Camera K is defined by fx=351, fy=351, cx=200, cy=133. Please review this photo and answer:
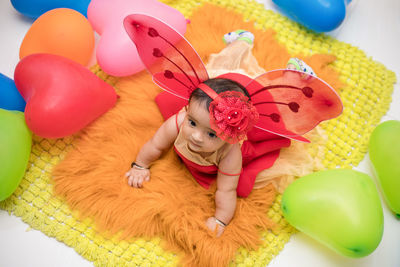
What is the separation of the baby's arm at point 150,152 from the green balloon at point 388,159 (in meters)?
0.63

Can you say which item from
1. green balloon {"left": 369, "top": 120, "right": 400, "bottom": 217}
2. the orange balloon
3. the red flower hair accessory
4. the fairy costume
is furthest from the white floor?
the red flower hair accessory

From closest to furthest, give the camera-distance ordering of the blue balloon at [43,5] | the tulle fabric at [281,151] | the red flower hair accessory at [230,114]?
1. the red flower hair accessory at [230,114]
2. the tulle fabric at [281,151]
3. the blue balloon at [43,5]

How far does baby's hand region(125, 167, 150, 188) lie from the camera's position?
3.48 ft

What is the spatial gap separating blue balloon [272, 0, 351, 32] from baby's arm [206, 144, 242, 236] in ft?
2.14

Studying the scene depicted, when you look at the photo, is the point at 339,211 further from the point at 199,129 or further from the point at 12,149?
the point at 12,149

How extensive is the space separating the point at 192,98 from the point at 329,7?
741mm

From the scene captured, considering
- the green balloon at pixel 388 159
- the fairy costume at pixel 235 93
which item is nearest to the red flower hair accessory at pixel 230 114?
the fairy costume at pixel 235 93

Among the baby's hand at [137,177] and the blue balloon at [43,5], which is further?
the blue balloon at [43,5]

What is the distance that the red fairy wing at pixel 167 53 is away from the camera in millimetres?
846

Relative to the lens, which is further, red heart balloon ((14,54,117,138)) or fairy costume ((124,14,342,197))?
red heart balloon ((14,54,117,138))

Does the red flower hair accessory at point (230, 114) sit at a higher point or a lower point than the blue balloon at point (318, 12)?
lower

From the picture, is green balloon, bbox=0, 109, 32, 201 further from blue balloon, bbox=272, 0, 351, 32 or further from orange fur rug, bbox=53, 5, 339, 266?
blue balloon, bbox=272, 0, 351, 32

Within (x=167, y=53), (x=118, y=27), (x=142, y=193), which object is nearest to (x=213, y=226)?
(x=142, y=193)

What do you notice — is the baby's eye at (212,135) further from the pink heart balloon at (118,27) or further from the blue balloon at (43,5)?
the blue balloon at (43,5)
